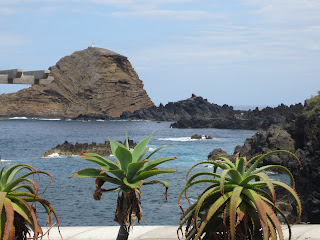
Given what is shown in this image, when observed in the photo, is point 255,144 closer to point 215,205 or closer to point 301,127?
point 301,127

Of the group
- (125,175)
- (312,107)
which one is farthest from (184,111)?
(125,175)

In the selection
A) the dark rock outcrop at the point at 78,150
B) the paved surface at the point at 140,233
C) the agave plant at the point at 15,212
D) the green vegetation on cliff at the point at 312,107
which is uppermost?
the green vegetation on cliff at the point at 312,107

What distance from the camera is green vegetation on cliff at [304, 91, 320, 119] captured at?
3853 cm


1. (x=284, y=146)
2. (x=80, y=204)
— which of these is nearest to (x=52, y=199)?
(x=80, y=204)

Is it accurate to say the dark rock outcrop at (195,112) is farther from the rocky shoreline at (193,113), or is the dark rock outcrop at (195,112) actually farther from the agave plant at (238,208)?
the agave plant at (238,208)

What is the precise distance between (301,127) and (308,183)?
82.8 ft

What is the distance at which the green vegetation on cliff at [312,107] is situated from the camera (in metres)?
38.5

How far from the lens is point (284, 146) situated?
3991 cm

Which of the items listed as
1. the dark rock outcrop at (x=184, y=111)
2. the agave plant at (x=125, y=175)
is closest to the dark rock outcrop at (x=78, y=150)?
the agave plant at (x=125, y=175)

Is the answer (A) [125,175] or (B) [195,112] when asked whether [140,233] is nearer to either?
(A) [125,175]

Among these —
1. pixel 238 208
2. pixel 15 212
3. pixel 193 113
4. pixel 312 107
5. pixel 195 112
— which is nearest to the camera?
pixel 238 208

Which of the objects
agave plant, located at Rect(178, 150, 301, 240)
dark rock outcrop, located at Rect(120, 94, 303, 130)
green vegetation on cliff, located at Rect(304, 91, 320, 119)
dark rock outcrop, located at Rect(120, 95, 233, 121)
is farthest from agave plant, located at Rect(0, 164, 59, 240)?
dark rock outcrop, located at Rect(120, 95, 233, 121)

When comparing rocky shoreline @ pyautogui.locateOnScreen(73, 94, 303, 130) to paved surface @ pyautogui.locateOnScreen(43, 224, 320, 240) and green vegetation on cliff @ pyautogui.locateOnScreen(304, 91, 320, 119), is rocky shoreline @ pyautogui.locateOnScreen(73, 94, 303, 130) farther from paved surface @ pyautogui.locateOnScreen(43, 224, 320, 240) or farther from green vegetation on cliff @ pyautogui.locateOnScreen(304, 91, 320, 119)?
paved surface @ pyautogui.locateOnScreen(43, 224, 320, 240)

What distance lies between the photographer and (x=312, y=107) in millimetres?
42625
